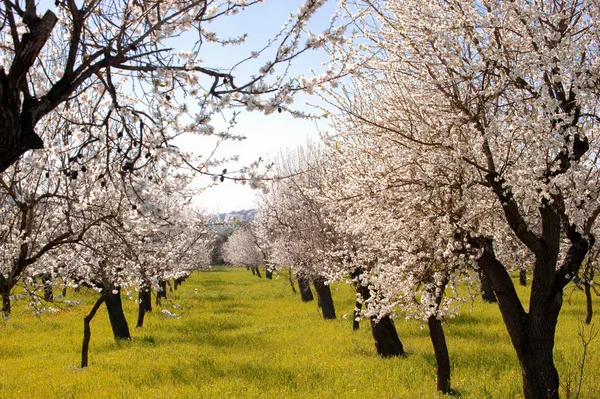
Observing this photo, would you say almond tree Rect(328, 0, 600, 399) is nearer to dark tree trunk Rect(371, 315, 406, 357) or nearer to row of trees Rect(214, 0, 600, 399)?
row of trees Rect(214, 0, 600, 399)

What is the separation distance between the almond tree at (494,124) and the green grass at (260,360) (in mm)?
2727

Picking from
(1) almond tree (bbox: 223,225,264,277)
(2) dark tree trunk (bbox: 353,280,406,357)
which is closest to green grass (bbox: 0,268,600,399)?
(2) dark tree trunk (bbox: 353,280,406,357)

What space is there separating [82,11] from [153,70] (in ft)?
2.21

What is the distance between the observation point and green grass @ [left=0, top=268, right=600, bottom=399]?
32.2 ft

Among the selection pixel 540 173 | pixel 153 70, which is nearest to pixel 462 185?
pixel 540 173

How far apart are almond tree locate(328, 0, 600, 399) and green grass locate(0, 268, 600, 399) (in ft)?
8.95

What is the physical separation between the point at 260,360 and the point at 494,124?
32.2 ft

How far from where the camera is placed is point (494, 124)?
5.22m

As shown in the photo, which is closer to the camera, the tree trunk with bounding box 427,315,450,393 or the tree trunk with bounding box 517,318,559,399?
the tree trunk with bounding box 517,318,559,399

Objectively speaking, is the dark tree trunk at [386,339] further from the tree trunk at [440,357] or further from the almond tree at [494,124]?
the almond tree at [494,124]

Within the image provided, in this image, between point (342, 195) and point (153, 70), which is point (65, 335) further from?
point (153, 70)

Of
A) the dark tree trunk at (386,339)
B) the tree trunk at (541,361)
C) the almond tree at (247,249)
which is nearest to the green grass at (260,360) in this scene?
the dark tree trunk at (386,339)

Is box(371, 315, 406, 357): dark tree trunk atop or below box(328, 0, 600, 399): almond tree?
below

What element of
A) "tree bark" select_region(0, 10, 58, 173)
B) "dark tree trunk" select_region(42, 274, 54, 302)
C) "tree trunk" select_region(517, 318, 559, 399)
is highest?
"tree bark" select_region(0, 10, 58, 173)
